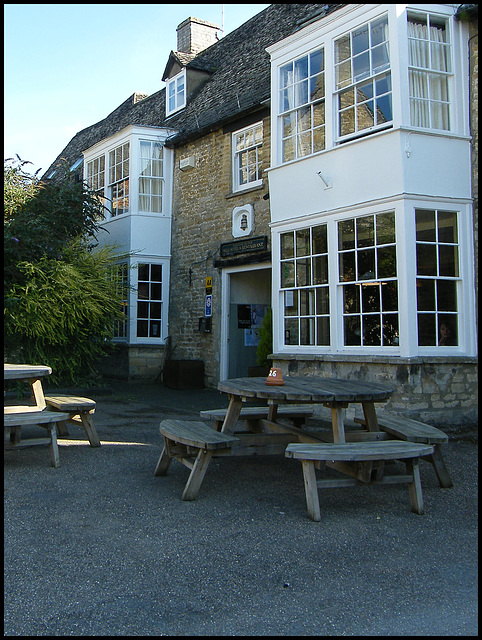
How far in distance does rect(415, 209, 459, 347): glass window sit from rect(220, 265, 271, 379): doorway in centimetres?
514

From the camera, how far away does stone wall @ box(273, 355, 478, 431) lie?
8.09m

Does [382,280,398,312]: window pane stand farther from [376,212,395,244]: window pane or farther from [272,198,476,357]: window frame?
[376,212,395,244]: window pane

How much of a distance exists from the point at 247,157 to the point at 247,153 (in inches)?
3.3

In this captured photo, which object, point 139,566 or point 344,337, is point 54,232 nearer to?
point 344,337

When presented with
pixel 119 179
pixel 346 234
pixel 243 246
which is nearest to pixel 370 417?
pixel 346 234

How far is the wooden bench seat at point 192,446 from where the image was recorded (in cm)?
474

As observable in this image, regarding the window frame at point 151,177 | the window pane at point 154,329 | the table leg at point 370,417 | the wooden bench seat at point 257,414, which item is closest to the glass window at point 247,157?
the window frame at point 151,177

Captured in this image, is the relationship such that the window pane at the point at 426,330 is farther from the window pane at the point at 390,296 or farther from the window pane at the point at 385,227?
the window pane at the point at 385,227

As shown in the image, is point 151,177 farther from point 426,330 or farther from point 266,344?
point 426,330

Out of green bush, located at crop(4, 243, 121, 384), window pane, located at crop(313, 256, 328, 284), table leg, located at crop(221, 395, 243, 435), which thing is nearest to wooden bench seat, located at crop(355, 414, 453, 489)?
table leg, located at crop(221, 395, 243, 435)

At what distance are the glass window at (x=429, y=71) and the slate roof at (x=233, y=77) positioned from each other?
7.48ft

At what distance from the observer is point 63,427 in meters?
7.64

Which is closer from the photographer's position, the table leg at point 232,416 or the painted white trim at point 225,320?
the table leg at point 232,416

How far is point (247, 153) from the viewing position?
12.8m
